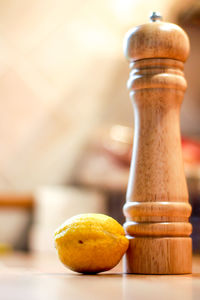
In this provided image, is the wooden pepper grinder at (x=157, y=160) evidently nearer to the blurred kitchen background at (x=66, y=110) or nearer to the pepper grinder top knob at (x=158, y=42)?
the pepper grinder top knob at (x=158, y=42)

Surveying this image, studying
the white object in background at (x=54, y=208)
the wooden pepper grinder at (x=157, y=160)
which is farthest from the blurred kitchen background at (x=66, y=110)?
the wooden pepper grinder at (x=157, y=160)

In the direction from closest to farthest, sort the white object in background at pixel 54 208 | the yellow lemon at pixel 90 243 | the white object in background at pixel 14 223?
the yellow lemon at pixel 90 243
the white object in background at pixel 54 208
the white object in background at pixel 14 223

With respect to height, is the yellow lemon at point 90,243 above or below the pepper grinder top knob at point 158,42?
below

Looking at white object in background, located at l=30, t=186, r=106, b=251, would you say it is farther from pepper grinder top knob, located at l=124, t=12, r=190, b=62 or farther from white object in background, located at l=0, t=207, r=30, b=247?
pepper grinder top knob, located at l=124, t=12, r=190, b=62

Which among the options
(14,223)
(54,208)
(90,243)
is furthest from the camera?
(14,223)

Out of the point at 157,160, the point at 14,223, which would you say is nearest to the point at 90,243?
the point at 157,160

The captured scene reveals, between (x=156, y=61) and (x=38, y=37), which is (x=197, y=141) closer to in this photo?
(x=38, y=37)

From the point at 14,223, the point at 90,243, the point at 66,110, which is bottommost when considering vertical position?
the point at 90,243

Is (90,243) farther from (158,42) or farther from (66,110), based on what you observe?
(66,110)
